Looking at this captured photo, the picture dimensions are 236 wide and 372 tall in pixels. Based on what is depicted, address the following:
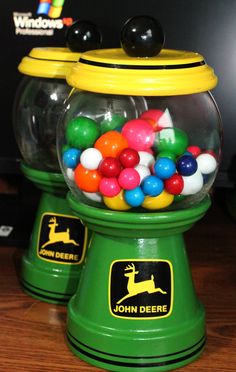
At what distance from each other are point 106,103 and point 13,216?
0.47 m

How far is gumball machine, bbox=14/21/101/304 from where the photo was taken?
0.97 meters

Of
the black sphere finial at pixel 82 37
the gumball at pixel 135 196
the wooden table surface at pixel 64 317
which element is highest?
the black sphere finial at pixel 82 37

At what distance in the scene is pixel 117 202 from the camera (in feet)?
2.64

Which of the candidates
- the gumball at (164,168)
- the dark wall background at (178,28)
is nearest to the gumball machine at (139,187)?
the gumball at (164,168)

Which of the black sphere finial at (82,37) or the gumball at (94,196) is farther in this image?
the black sphere finial at (82,37)

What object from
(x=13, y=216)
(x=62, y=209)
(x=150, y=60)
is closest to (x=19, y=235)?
(x=13, y=216)

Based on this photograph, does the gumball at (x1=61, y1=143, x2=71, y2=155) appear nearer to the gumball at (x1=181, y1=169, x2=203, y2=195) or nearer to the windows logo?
the gumball at (x1=181, y1=169, x2=203, y2=195)

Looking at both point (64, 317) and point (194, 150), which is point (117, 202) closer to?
point (194, 150)

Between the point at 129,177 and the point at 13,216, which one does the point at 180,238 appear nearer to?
the point at 129,177

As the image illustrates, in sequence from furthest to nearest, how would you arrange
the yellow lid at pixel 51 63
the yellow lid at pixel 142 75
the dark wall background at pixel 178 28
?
the dark wall background at pixel 178 28 → the yellow lid at pixel 51 63 → the yellow lid at pixel 142 75

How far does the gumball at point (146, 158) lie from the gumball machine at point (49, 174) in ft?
0.64

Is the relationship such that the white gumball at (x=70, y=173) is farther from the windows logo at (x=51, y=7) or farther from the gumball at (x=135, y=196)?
the windows logo at (x=51, y=7)

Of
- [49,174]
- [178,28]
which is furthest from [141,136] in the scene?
[178,28]

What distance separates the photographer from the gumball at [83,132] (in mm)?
819
